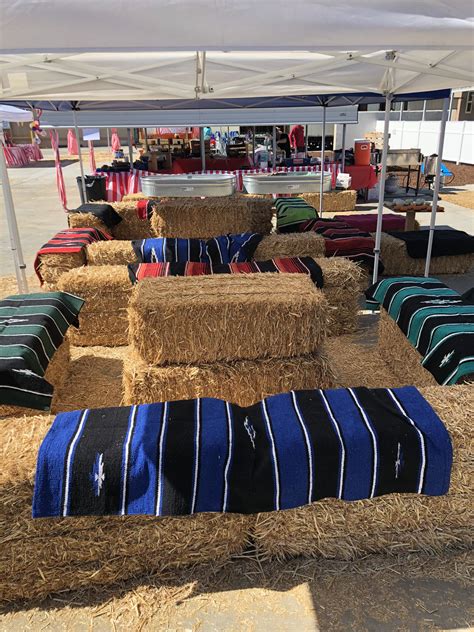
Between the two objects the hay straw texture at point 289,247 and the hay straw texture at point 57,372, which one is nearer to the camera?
the hay straw texture at point 57,372

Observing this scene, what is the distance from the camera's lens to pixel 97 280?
17.9ft

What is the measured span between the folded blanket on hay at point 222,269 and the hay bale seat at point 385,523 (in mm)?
2810

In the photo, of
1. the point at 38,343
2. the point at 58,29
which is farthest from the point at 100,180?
the point at 58,29

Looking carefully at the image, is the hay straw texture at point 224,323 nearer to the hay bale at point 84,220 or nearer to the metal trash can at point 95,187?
the hay bale at point 84,220

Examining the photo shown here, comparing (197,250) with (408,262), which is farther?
(408,262)

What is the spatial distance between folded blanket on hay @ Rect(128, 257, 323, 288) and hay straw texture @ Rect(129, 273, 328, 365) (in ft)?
4.52

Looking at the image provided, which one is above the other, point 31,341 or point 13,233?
point 13,233

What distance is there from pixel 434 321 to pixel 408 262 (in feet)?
13.7

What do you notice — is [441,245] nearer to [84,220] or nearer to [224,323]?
[224,323]

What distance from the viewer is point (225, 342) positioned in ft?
11.9

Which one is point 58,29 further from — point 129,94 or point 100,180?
point 100,180

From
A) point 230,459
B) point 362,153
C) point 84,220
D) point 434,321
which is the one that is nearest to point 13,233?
point 84,220

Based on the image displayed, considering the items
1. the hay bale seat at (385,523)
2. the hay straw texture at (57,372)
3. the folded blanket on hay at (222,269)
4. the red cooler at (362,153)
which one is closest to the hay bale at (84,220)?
the folded blanket on hay at (222,269)

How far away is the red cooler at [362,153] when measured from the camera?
1560 cm
